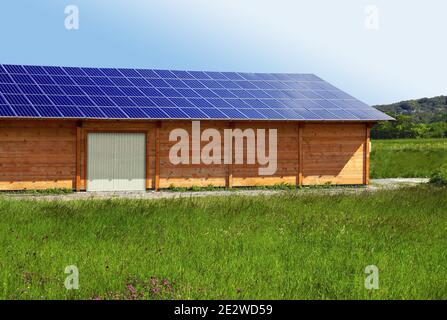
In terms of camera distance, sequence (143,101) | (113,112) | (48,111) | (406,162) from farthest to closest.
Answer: (406,162)
(143,101)
(113,112)
(48,111)

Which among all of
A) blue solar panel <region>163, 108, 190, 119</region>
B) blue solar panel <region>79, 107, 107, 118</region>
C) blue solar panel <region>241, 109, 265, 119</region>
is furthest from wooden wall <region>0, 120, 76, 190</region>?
blue solar panel <region>241, 109, 265, 119</region>

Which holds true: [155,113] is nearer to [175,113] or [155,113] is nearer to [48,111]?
[175,113]

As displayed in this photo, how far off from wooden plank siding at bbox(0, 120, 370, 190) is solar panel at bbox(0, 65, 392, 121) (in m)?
0.53

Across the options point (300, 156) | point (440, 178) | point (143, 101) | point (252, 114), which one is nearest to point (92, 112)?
point (143, 101)

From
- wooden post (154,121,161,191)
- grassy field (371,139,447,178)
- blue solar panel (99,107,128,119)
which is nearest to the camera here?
blue solar panel (99,107,128,119)

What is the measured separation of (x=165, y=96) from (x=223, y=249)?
601 inches

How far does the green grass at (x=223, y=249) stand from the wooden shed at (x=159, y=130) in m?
6.04

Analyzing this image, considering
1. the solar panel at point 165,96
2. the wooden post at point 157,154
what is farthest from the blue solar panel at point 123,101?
the wooden post at point 157,154

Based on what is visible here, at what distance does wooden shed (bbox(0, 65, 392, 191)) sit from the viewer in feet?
70.4

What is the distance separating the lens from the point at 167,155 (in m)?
23.1

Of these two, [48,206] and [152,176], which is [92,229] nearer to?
[48,206]

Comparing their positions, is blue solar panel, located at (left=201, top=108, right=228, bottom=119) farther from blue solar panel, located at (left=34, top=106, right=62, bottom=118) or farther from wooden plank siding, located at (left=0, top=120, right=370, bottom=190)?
blue solar panel, located at (left=34, top=106, right=62, bottom=118)

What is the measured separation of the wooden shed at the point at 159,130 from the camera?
845 inches

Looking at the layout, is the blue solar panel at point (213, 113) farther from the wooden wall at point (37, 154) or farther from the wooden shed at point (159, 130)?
the wooden wall at point (37, 154)
